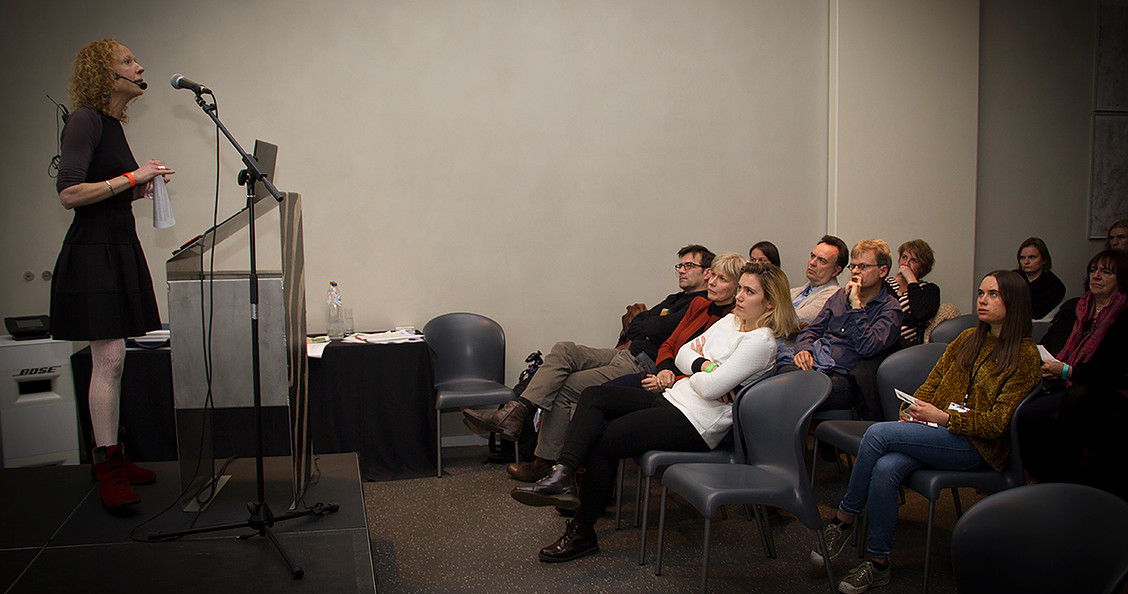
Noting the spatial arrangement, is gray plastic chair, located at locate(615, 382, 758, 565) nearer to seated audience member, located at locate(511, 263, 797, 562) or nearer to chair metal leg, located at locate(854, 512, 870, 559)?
seated audience member, located at locate(511, 263, 797, 562)

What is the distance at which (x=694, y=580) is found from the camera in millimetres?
2691

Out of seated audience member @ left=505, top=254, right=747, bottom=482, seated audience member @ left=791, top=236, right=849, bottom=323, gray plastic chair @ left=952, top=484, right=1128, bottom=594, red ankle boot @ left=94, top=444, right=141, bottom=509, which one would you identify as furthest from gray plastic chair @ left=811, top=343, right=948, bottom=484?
red ankle boot @ left=94, top=444, right=141, bottom=509

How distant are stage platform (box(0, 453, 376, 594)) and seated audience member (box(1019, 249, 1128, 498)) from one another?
2363 mm

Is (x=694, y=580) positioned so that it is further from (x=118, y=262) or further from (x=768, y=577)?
(x=118, y=262)

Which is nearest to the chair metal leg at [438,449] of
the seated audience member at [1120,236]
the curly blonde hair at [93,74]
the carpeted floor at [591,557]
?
the carpeted floor at [591,557]

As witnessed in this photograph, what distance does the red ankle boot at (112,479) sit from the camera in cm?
240

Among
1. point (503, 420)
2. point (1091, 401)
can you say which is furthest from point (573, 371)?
point (1091, 401)

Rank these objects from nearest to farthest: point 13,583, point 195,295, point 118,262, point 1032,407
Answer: point 13,583, point 195,295, point 118,262, point 1032,407

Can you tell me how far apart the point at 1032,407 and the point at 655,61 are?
308cm

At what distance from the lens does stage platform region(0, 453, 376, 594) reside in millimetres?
1952

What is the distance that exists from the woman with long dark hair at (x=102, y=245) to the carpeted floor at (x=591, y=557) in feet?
A: 3.67

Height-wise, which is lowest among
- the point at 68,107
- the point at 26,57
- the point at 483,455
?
the point at 483,455

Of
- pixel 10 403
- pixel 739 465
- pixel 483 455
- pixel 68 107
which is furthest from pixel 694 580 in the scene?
pixel 68 107

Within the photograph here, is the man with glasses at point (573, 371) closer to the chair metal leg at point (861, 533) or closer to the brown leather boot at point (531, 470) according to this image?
the brown leather boot at point (531, 470)
